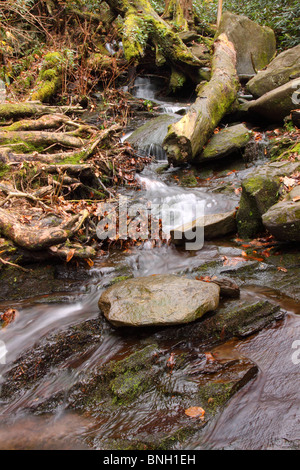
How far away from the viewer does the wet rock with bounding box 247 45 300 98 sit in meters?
7.95

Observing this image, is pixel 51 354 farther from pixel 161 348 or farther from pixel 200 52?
pixel 200 52

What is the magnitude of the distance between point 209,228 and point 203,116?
3265 millimetres

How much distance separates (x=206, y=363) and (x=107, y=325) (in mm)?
1183

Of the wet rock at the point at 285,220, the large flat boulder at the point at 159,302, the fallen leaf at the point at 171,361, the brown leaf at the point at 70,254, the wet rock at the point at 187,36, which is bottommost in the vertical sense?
the fallen leaf at the point at 171,361

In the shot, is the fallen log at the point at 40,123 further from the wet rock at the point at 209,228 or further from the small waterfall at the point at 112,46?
the small waterfall at the point at 112,46

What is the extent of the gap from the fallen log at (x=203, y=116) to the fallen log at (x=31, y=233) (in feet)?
11.3

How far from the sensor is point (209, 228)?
16.2 ft

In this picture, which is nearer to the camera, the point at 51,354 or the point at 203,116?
the point at 51,354

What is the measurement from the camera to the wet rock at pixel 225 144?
7102 millimetres

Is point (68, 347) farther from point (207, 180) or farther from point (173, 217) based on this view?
point (207, 180)

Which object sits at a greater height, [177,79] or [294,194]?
[177,79]

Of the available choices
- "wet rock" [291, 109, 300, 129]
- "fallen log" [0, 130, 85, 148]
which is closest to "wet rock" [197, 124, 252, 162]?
"wet rock" [291, 109, 300, 129]

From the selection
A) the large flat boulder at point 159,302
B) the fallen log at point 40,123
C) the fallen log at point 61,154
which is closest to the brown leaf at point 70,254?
the large flat boulder at point 159,302

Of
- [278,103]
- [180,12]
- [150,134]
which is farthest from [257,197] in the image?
[180,12]
